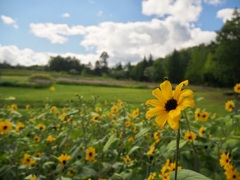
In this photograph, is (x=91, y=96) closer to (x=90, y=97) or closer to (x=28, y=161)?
(x=28, y=161)

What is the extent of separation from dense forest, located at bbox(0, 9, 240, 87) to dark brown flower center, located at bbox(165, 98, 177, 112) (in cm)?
2762

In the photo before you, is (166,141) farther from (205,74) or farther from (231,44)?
(205,74)

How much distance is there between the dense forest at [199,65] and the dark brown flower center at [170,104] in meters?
27.6

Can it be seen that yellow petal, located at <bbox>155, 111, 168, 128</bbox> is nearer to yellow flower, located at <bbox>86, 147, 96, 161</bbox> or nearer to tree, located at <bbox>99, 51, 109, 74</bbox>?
yellow flower, located at <bbox>86, 147, 96, 161</bbox>

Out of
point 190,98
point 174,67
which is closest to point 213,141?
point 190,98

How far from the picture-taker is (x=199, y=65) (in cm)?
4556

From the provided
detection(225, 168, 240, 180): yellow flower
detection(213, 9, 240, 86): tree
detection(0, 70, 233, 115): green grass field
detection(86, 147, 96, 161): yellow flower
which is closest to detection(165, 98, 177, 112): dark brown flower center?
detection(225, 168, 240, 180): yellow flower

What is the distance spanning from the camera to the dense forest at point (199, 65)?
98.8ft

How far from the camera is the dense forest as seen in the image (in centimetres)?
3011

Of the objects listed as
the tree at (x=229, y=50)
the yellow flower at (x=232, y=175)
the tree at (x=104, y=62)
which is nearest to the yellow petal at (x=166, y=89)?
the yellow flower at (x=232, y=175)

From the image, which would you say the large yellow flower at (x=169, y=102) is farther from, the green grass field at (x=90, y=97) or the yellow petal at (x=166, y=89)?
the green grass field at (x=90, y=97)

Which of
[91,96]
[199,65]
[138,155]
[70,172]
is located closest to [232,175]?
[138,155]

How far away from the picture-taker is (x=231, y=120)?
309 centimetres

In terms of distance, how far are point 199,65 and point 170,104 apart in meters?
46.0
